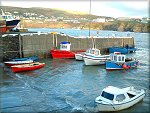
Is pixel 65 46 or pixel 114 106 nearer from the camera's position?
pixel 114 106

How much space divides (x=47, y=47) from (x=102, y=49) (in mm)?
14394

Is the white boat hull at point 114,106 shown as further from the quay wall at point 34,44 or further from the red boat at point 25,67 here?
the quay wall at point 34,44

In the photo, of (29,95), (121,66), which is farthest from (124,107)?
(121,66)

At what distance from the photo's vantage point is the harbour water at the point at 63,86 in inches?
1057

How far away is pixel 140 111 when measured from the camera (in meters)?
26.4

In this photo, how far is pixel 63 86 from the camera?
113 feet

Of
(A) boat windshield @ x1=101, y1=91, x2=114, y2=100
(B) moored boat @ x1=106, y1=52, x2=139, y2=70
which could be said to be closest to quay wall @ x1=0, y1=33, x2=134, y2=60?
(B) moored boat @ x1=106, y1=52, x2=139, y2=70

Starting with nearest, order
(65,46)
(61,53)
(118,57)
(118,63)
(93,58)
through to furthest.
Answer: (118,63) → (118,57) → (93,58) → (61,53) → (65,46)

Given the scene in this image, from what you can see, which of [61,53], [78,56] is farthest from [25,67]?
[61,53]

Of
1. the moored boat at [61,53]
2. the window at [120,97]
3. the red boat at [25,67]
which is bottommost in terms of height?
the window at [120,97]

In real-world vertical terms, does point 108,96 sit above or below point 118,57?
below

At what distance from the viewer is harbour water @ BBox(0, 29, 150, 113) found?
26.9 metres

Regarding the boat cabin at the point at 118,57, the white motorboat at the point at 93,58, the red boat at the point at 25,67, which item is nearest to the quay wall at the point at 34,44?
the red boat at the point at 25,67

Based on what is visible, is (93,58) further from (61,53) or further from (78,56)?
(61,53)
